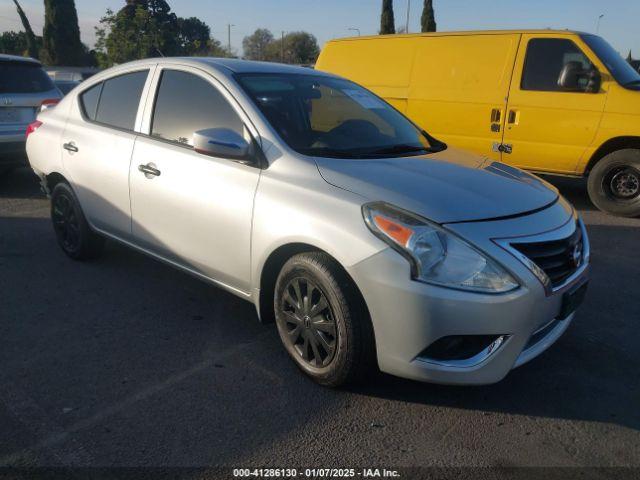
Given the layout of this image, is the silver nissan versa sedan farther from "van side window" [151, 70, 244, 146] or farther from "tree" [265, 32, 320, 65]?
"tree" [265, 32, 320, 65]

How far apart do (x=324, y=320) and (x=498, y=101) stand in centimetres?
487

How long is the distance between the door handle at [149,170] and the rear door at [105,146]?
0.20 metres

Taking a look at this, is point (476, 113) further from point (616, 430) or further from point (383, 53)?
point (616, 430)

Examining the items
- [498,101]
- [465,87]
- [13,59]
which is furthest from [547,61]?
[13,59]

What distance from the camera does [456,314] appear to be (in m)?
2.42

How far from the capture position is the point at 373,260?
252 centimetres

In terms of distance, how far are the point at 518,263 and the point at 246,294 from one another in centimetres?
151

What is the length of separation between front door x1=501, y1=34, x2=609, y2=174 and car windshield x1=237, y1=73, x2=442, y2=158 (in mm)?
3078

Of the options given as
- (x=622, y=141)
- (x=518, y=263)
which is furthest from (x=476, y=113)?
(x=518, y=263)

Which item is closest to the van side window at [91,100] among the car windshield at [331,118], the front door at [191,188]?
the front door at [191,188]

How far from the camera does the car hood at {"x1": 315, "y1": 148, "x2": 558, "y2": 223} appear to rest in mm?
2635

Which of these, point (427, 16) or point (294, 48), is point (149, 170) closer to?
point (427, 16)

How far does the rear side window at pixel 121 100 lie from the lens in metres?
4.00

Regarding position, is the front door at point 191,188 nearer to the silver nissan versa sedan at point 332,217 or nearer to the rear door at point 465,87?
the silver nissan versa sedan at point 332,217
